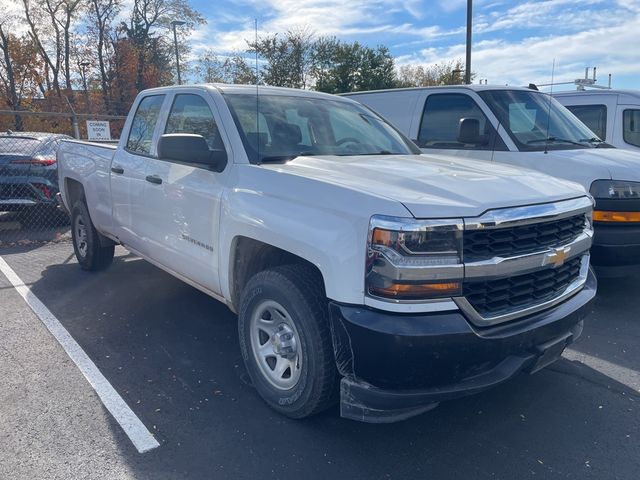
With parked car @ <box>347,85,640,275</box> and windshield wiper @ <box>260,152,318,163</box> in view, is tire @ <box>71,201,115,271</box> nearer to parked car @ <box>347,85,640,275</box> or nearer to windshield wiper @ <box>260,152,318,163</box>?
windshield wiper @ <box>260,152,318,163</box>

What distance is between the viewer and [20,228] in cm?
891

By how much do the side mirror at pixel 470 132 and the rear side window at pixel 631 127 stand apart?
11.1ft

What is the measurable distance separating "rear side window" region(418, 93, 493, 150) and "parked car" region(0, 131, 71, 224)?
5585 mm

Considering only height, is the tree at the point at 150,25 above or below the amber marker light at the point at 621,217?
above

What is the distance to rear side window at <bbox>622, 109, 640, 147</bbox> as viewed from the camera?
304 inches

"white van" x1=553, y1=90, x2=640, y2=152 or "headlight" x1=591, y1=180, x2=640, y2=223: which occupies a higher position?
"white van" x1=553, y1=90, x2=640, y2=152

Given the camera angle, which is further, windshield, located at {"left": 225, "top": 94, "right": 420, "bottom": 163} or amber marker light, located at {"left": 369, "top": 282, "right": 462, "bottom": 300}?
windshield, located at {"left": 225, "top": 94, "right": 420, "bottom": 163}

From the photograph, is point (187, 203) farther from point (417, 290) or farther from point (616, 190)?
point (616, 190)

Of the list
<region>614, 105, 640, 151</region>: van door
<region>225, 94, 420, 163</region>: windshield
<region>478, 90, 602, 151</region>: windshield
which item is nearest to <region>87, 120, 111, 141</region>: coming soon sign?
<region>225, 94, 420, 163</region>: windshield

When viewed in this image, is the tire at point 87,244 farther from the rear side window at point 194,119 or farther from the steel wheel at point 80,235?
the rear side window at point 194,119

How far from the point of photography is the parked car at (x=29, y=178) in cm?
820

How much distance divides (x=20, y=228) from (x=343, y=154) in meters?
7.35

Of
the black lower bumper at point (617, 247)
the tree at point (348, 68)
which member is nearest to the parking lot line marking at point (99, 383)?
the black lower bumper at point (617, 247)

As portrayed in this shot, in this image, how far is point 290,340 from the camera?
9.95 ft
